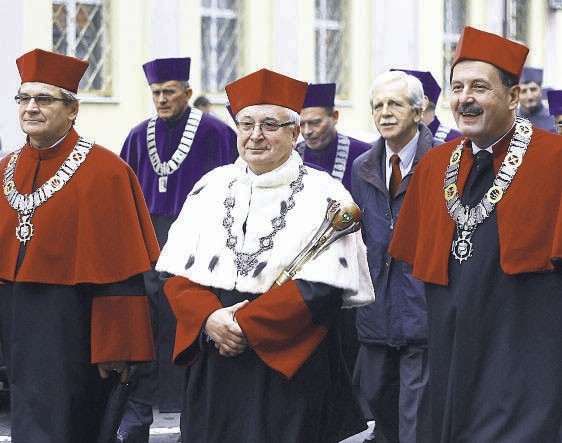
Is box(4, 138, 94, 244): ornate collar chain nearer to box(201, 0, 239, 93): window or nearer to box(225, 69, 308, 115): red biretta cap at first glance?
box(225, 69, 308, 115): red biretta cap

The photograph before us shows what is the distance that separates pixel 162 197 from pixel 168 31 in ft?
30.0

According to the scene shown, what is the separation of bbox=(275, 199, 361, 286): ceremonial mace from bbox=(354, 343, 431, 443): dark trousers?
5.19 ft

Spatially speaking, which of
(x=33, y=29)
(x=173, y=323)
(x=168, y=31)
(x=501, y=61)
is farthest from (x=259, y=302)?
(x=168, y=31)

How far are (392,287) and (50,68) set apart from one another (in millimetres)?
2044

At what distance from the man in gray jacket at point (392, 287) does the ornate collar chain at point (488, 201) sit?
153 cm

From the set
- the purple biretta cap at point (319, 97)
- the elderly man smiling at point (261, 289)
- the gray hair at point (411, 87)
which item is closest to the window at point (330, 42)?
the purple biretta cap at point (319, 97)

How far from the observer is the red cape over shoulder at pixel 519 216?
5.72 metres

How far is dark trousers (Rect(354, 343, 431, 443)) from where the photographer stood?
7.34 m

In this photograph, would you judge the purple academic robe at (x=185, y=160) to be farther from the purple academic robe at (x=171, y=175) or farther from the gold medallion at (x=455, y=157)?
the gold medallion at (x=455, y=157)

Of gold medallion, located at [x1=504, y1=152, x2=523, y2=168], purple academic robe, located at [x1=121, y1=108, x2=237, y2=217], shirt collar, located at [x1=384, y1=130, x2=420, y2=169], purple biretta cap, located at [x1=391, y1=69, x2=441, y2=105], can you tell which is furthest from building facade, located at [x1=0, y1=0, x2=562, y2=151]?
gold medallion, located at [x1=504, y1=152, x2=523, y2=168]

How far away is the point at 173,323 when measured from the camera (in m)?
9.38

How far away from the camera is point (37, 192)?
6684 millimetres

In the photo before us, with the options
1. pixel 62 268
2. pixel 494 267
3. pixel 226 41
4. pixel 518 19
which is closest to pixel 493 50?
pixel 494 267

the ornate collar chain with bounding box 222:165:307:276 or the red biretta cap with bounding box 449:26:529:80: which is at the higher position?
the red biretta cap with bounding box 449:26:529:80
